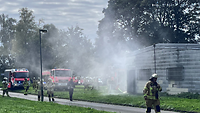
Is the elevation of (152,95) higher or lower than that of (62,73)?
lower

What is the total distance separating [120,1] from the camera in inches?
1727

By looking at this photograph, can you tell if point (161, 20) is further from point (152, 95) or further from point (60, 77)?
point (152, 95)

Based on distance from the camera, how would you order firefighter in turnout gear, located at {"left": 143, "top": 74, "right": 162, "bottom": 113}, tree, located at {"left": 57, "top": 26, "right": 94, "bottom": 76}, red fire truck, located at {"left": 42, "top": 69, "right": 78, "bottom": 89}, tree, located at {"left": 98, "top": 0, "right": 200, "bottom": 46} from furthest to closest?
1. tree, located at {"left": 57, "top": 26, "right": 94, "bottom": 76}
2. tree, located at {"left": 98, "top": 0, "right": 200, "bottom": 46}
3. red fire truck, located at {"left": 42, "top": 69, "right": 78, "bottom": 89}
4. firefighter in turnout gear, located at {"left": 143, "top": 74, "right": 162, "bottom": 113}

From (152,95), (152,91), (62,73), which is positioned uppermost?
(62,73)

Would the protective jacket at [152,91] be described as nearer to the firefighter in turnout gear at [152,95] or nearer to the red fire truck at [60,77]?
the firefighter in turnout gear at [152,95]

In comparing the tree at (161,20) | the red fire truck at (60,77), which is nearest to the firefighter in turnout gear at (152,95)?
the red fire truck at (60,77)

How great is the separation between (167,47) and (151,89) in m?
13.6

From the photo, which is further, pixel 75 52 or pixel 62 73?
pixel 75 52

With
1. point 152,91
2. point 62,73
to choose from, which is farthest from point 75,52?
point 152,91

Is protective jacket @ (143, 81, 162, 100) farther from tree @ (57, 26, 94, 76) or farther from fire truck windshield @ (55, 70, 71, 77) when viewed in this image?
tree @ (57, 26, 94, 76)

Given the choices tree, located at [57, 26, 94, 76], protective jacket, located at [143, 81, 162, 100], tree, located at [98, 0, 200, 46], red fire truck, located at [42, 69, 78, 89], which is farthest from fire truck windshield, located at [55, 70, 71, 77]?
tree, located at [57, 26, 94, 76]

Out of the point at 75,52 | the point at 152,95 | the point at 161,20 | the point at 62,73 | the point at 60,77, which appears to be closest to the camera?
the point at 152,95

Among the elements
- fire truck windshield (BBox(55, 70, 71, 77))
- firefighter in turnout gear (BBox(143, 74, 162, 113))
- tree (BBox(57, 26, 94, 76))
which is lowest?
firefighter in turnout gear (BBox(143, 74, 162, 113))

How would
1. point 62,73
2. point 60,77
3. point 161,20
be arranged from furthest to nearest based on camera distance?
point 161,20
point 62,73
point 60,77
